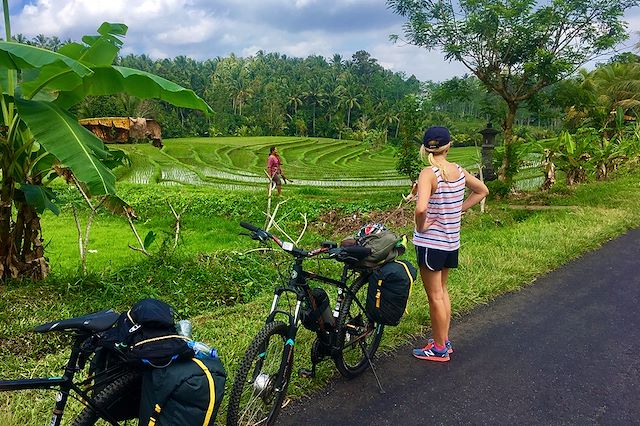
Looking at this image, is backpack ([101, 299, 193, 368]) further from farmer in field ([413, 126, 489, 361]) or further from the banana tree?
the banana tree

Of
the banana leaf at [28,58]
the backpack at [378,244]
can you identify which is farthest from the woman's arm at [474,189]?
the banana leaf at [28,58]

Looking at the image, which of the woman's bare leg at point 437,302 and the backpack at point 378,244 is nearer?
the backpack at point 378,244

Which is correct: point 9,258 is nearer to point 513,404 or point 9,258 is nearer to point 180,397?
point 180,397

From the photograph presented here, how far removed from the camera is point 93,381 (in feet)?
6.29

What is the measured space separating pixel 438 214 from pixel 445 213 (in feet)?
0.15

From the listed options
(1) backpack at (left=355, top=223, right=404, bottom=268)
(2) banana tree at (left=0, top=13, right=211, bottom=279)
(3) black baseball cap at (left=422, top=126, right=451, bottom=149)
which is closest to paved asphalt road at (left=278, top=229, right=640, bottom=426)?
(1) backpack at (left=355, top=223, right=404, bottom=268)

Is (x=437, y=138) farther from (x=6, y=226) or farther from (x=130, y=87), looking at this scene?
(x=6, y=226)

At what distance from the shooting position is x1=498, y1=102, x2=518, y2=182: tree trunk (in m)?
11.9

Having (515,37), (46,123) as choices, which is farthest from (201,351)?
(515,37)

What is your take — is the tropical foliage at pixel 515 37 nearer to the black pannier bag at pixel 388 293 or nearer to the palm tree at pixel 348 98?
the black pannier bag at pixel 388 293

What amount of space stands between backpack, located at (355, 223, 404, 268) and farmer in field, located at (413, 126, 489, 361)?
0.82ft

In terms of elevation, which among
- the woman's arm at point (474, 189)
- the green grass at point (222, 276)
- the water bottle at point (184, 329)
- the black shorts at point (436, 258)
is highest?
the woman's arm at point (474, 189)

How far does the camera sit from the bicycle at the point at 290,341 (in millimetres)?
2432

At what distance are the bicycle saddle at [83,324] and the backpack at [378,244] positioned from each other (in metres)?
1.54
